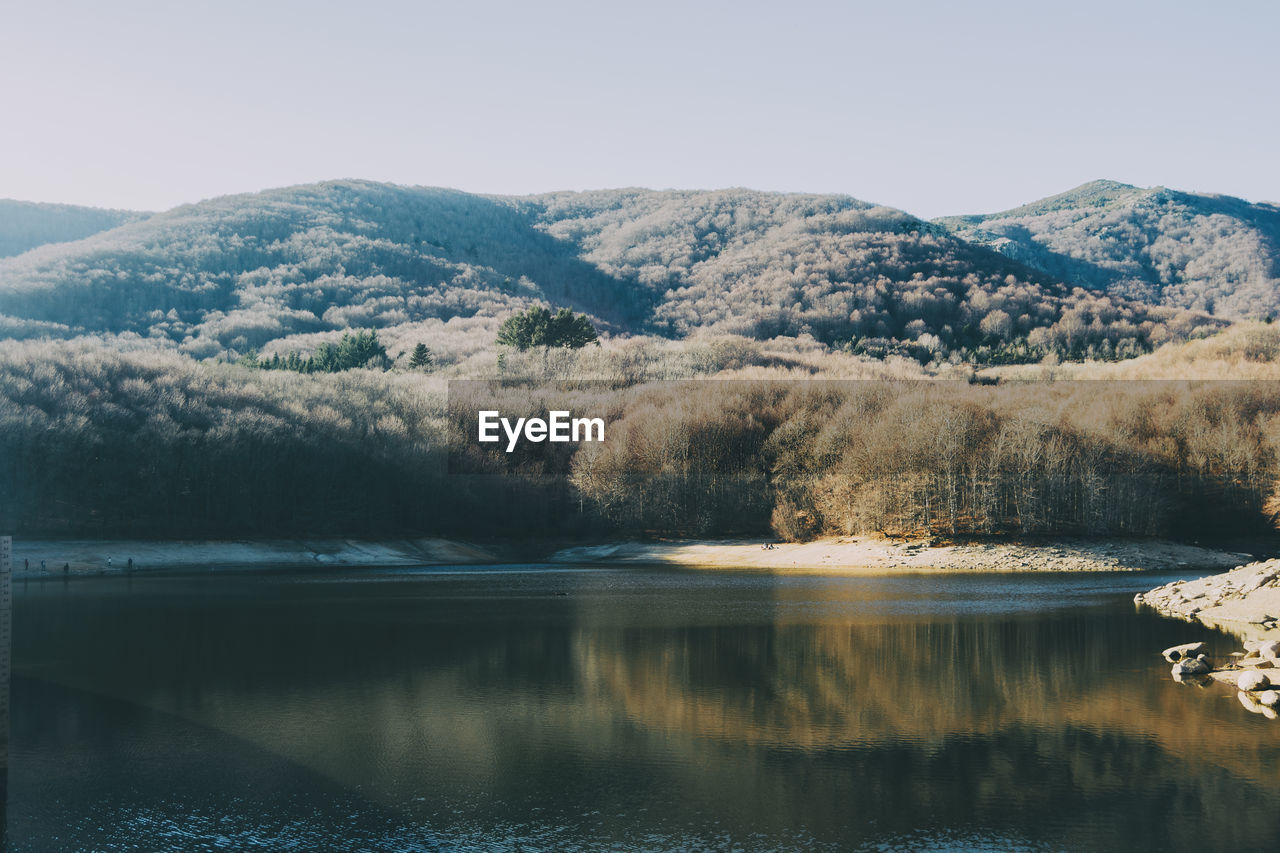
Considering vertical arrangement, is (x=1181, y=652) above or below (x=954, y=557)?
above

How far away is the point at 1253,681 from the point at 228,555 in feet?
207

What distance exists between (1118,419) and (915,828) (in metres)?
70.8

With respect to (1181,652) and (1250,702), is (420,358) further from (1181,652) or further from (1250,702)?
(1250,702)

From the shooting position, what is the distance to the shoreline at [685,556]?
6400 centimetres

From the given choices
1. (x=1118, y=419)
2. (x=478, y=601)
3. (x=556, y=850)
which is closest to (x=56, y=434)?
(x=478, y=601)

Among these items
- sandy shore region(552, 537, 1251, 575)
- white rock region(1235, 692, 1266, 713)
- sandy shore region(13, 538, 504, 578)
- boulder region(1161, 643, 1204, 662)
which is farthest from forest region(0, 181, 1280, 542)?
white rock region(1235, 692, 1266, 713)

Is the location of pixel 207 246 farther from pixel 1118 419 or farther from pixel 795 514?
pixel 1118 419

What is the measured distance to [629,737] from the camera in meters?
19.5

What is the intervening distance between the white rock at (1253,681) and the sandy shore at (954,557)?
135 feet

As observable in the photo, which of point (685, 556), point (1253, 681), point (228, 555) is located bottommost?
point (685, 556)

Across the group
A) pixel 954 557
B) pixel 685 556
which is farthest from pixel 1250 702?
pixel 685 556

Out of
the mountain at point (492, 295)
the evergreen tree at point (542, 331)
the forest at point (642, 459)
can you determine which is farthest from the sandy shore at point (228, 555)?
the mountain at point (492, 295)

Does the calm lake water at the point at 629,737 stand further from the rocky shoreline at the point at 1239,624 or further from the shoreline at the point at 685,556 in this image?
the shoreline at the point at 685,556

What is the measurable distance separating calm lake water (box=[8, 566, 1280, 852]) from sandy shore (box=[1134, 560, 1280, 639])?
2065 mm
